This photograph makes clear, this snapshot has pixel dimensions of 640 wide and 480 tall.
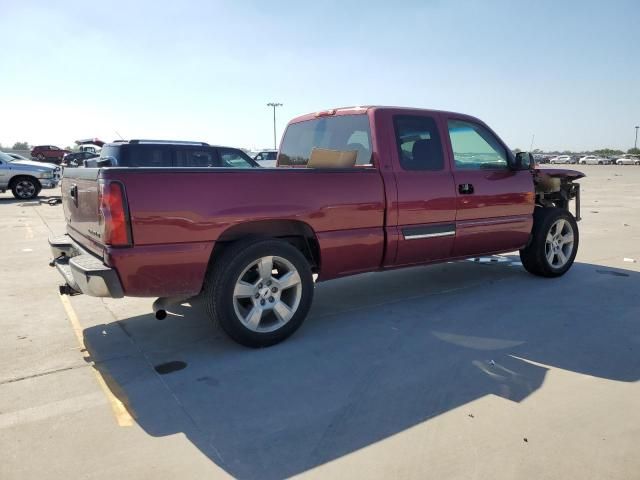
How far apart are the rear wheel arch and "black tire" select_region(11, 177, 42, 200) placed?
53.9 feet

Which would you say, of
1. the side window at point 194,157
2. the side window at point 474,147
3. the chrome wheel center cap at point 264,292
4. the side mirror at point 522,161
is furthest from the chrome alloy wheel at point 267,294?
the side window at point 194,157

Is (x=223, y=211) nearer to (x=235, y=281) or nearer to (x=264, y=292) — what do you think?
(x=235, y=281)

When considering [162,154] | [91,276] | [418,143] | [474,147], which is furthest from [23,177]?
[474,147]

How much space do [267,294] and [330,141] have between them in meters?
1.95

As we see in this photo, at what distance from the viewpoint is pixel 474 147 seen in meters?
5.26

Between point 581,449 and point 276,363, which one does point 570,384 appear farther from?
point 276,363

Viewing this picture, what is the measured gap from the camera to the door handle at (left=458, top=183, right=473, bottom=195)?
4.94 metres

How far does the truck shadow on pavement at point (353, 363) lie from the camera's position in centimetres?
271

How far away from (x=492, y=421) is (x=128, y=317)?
340cm

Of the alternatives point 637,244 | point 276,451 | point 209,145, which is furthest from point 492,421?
point 209,145

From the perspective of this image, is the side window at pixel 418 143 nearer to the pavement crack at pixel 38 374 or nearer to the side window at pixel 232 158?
the pavement crack at pixel 38 374

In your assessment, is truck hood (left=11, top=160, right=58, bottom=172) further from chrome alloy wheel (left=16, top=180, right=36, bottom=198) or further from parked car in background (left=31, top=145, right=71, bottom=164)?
parked car in background (left=31, top=145, right=71, bottom=164)

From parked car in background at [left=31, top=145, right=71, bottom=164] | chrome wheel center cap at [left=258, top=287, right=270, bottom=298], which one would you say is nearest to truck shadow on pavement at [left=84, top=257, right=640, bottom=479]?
chrome wheel center cap at [left=258, top=287, right=270, bottom=298]

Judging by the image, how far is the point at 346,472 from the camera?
2352 mm
